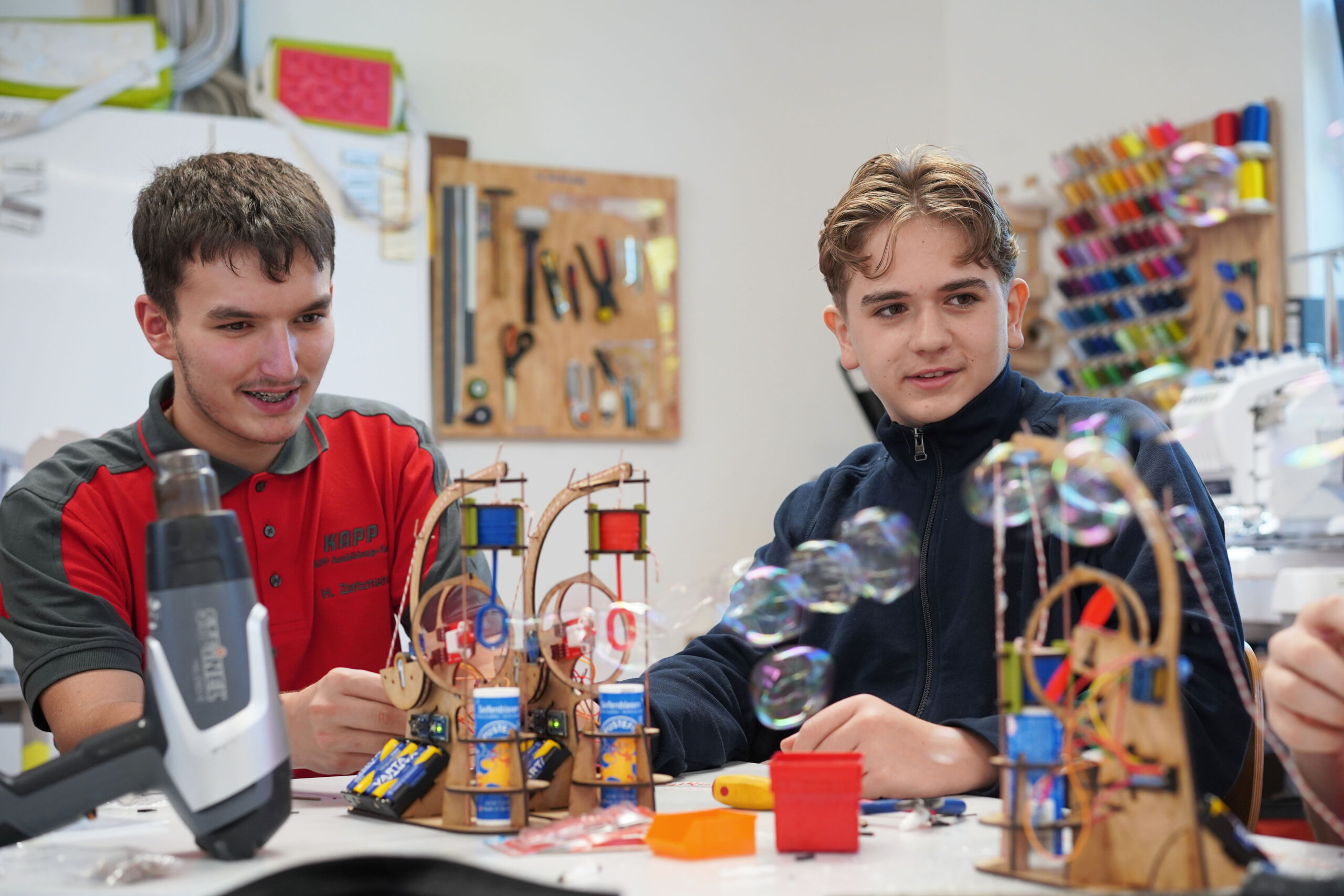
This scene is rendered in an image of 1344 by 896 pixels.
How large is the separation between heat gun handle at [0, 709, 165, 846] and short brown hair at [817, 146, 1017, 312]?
945 mm

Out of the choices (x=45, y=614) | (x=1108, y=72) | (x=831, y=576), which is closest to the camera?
(x=831, y=576)

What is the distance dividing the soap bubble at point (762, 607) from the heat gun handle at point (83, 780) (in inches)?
22.9

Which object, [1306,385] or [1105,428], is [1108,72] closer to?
[1306,385]

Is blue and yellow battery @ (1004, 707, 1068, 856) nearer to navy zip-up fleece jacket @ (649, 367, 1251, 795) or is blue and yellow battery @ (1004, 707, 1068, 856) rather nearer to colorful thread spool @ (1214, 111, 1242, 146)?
navy zip-up fleece jacket @ (649, 367, 1251, 795)

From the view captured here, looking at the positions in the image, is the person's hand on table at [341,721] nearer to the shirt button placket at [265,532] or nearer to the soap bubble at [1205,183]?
the shirt button placket at [265,532]

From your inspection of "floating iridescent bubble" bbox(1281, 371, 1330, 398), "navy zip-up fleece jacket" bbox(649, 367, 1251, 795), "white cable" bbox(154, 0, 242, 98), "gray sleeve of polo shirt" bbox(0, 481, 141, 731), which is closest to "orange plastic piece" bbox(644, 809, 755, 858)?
"navy zip-up fleece jacket" bbox(649, 367, 1251, 795)

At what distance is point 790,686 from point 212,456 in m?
0.89

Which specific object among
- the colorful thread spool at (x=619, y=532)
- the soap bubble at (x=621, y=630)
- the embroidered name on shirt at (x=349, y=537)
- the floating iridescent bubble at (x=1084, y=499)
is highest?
the floating iridescent bubble at (x=1084, y=499)

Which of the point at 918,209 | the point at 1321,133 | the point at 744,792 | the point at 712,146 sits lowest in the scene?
the point at 744,792

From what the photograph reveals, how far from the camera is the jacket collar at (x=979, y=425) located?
57.7 inches

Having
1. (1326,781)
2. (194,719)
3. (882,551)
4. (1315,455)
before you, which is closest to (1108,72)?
(1315,455)

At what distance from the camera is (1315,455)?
2.09 metres

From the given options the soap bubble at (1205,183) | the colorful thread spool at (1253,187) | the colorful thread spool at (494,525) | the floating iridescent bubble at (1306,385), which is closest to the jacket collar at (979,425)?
the colorful thread spool at (494,525)

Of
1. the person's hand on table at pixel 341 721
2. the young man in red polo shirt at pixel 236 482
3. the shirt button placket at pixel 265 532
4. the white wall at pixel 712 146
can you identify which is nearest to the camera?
the person's hand on table at pixel 341 721
